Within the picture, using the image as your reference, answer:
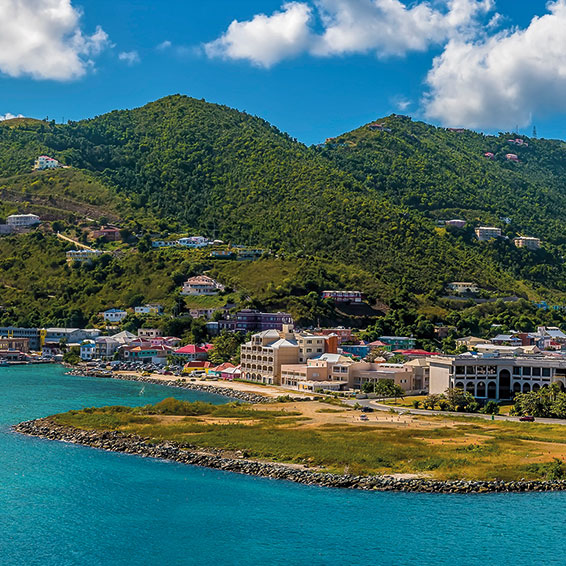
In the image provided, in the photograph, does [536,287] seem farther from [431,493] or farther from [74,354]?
[431,493]

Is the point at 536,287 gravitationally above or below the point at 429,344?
above

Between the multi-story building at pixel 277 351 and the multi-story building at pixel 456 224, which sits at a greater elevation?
the multi-story building at pixel 456 224

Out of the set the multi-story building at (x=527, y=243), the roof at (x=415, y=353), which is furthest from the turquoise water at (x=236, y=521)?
the multi-story building at (x=527, y=243)

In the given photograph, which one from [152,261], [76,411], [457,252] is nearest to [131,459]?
[76,411]

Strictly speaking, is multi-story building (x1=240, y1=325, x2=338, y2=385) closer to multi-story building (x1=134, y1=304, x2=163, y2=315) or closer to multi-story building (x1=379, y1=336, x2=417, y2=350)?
multi-story building (x1=379, y1=336, x2=417, y2=350)

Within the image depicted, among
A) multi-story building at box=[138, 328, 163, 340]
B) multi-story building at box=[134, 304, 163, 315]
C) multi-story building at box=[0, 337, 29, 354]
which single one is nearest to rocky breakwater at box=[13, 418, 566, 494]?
multi-story building at box=[138, 328, 163, 340]

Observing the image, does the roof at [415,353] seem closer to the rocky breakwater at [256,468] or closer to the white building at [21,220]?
the rocky breakwater at [256,468]
